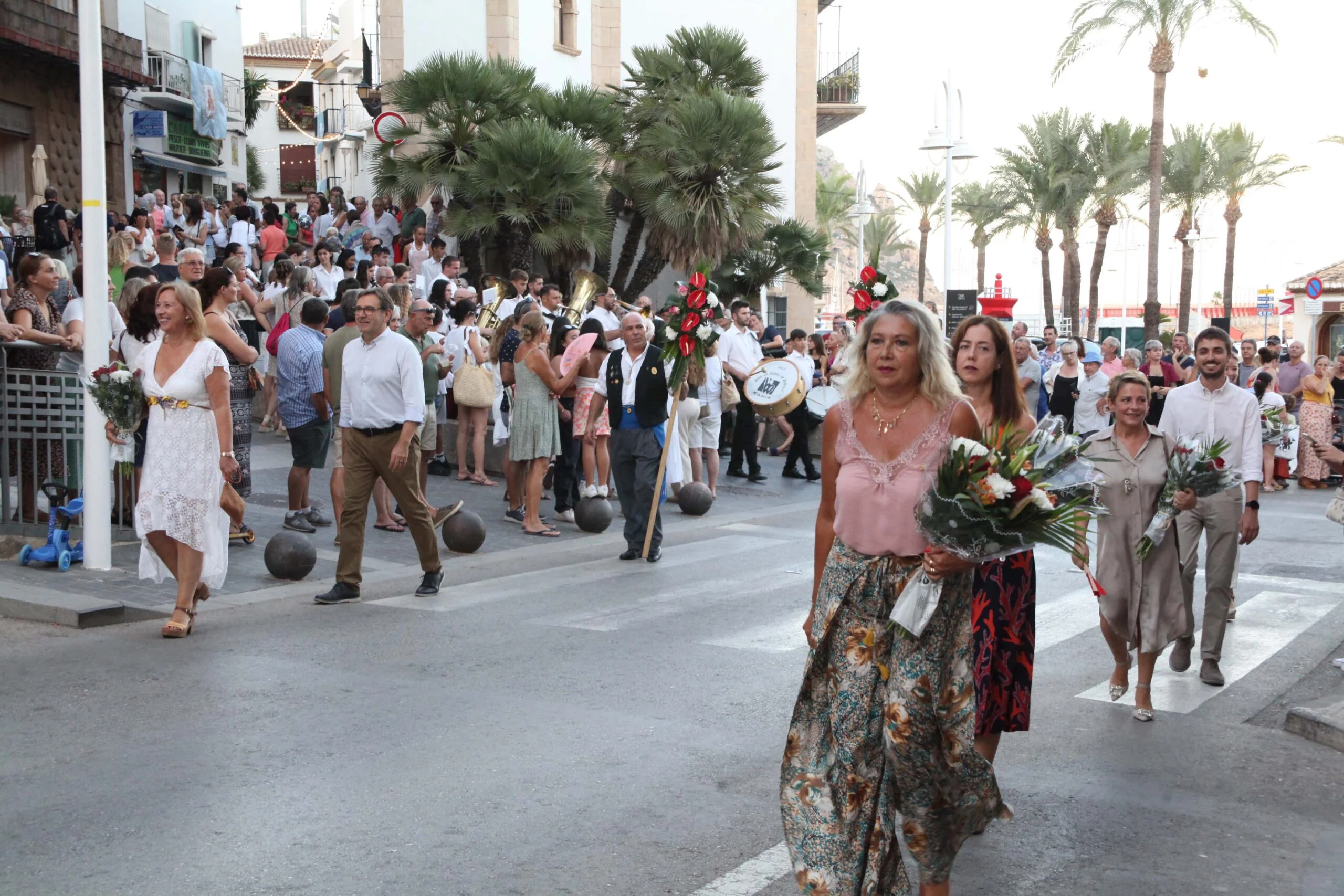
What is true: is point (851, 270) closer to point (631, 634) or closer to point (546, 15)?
point (546, 15)

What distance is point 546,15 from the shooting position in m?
34.5

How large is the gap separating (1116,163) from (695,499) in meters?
39.7

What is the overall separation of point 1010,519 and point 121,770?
3.67 m

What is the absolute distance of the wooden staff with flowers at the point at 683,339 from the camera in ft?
37.2

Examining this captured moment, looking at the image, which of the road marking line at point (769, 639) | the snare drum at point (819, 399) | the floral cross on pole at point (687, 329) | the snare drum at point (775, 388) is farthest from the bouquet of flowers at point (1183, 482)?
the snare drum at point (819, 399)

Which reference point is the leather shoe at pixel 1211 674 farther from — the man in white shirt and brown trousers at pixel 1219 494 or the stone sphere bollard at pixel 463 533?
the stone sphere bollard at pixel 463 533

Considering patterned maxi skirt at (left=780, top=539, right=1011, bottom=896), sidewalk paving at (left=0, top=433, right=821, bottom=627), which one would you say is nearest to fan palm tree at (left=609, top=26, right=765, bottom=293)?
sidewalk paving at (left=0, top=433, right=821, bottom=627)

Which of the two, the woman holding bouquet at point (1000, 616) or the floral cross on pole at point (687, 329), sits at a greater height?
the floral cross on pole at point (687, 329)

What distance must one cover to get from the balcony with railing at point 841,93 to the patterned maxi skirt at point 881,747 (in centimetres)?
4556

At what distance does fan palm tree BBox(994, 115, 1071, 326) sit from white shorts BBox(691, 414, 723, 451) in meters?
35.7

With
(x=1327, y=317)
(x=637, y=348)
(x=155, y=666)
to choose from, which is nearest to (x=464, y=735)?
(x=155, y=666)

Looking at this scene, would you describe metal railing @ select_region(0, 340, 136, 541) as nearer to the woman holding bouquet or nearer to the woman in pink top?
the woman holding bouquet

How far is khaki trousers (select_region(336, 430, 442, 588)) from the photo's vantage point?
9.18m

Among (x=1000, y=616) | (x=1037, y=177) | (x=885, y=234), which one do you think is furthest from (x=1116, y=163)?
(x=1000, y=616)
